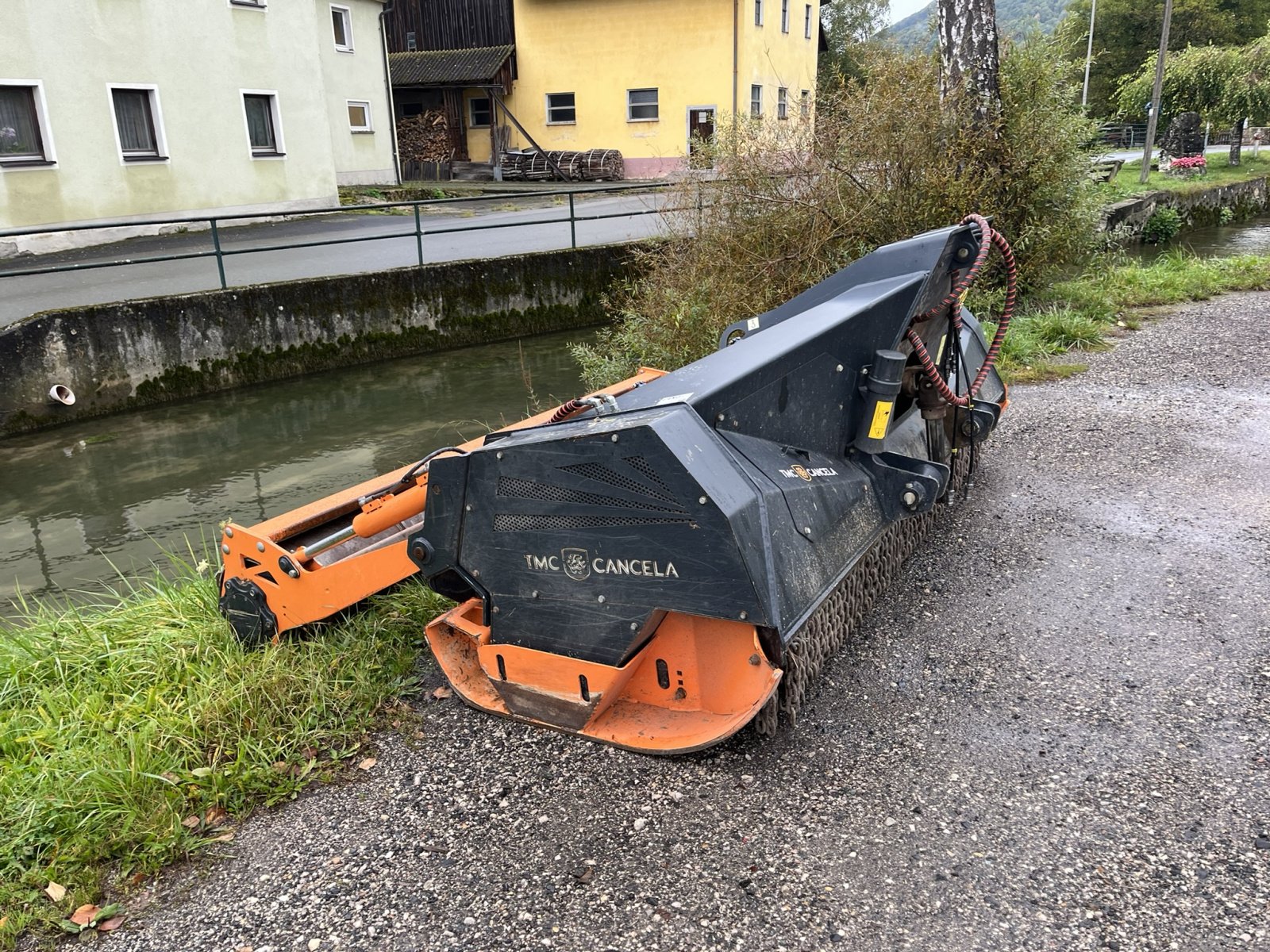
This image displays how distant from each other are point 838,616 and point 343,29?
81.5 ft

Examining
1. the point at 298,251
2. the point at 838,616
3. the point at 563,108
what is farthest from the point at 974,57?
the point at 563,108

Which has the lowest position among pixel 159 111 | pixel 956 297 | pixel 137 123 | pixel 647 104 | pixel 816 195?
pixel 956 297

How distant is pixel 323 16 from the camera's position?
2361 centimetres

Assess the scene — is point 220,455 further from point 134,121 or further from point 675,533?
point 134,121

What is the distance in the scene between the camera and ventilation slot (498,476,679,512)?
2.81 m

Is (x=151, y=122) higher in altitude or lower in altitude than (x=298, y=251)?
higher

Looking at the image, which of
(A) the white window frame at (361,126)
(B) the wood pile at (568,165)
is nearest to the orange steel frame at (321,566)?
(A) the white window frame at (361,126)

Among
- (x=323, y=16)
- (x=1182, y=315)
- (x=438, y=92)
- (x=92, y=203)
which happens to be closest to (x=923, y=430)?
(x=1182, y=315)

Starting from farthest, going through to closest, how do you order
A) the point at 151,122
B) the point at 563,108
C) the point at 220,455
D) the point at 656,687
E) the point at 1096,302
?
the point at 563,108, the point at 151,122, the point at 1096,302, the point at 220,455, the point at 656,687

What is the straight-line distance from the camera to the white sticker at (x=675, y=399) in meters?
2.95

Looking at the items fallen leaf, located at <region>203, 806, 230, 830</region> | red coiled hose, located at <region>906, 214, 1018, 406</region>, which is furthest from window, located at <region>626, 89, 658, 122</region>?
fallen leaf, located at <region>203, 806, 230, 830</region>

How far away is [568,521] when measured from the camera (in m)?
2.95

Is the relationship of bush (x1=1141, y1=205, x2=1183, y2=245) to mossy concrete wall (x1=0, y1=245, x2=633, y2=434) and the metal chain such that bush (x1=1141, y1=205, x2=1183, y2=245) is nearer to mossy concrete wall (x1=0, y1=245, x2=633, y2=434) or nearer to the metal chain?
mossy concrete wall (x1=0, y1=245, x2=633, y2=434)

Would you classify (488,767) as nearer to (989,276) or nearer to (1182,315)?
(989,276)
